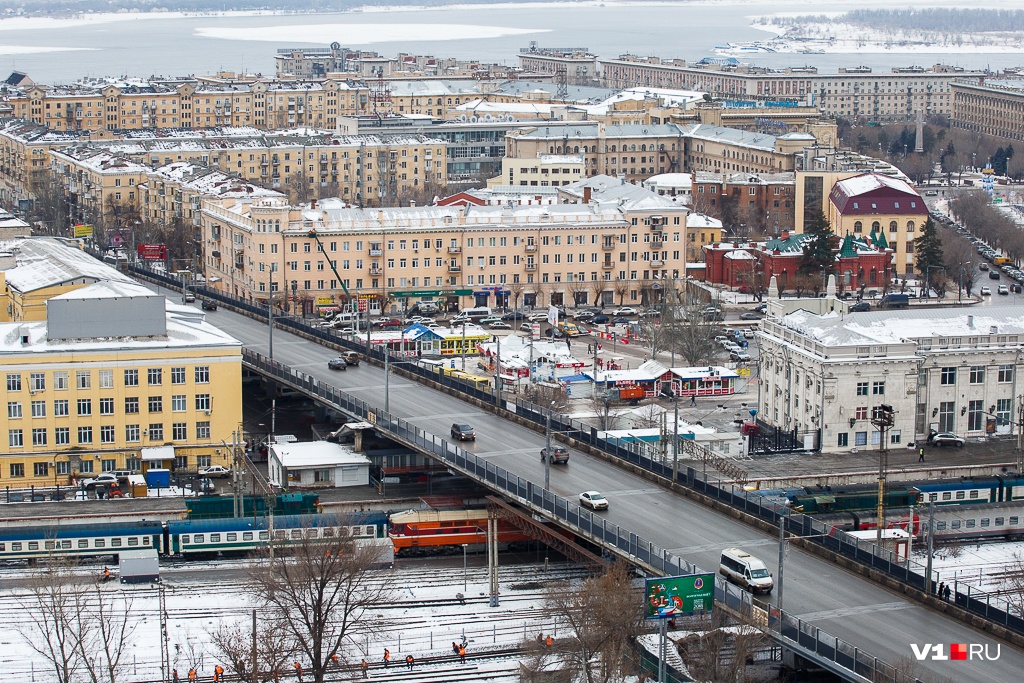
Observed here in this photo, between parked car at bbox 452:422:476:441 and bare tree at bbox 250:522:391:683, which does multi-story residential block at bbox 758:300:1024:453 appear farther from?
bare tree at bbox 250:522:391:683

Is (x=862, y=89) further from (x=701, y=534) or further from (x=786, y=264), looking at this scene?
(x=701, y=534)

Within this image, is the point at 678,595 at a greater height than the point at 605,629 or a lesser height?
greater

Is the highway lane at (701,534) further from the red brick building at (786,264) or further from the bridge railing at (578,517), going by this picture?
the red brick building at (786,264)

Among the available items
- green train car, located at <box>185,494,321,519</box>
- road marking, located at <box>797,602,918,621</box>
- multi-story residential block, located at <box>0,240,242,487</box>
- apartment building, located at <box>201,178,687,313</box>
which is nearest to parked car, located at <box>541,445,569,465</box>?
green train car, located at <box>185,494,321,519</box>

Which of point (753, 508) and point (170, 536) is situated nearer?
point (753, 508)

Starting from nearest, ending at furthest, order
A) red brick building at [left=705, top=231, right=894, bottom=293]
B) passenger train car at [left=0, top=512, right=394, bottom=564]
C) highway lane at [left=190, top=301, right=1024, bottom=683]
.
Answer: highway lane at [left=190, top=301, right=1024, bottom=683], passenger train car at [left=0, top=512, right=394, bottom=564], red brick building at [left=705, top=231, right=894, bottom=293]

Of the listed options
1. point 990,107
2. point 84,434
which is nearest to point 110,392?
point 84,434

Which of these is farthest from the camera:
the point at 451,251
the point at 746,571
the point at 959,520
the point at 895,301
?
the point at 451,251
